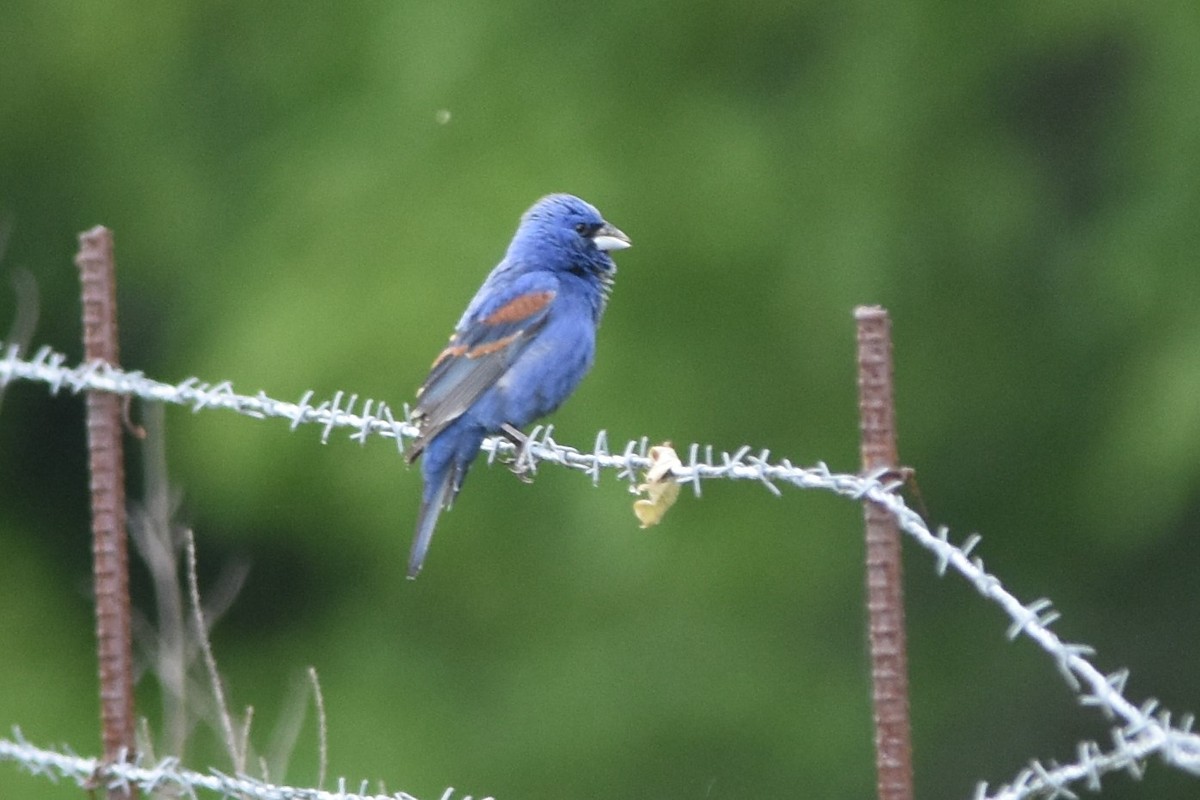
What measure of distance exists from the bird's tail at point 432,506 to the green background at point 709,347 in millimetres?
2479

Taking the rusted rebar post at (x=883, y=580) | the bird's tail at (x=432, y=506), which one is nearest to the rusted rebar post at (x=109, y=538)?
the bird's tail at (x=432, y=506)

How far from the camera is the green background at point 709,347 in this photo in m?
6.67

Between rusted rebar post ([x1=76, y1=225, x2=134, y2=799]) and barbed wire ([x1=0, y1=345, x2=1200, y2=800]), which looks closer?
barbed wire ([x1=0, y1=345, x2=1200, y2=800])

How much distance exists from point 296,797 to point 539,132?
4136 mm

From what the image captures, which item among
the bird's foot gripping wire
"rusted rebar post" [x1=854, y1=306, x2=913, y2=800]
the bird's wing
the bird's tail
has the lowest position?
"rusted rebar post" [x1=854, y1=306, x2=913, y2=800]

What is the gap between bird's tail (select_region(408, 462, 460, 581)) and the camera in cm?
393

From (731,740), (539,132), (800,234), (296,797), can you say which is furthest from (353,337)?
(296,797)

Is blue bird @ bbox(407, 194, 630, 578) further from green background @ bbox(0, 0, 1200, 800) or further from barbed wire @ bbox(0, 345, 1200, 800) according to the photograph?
green background @ bbox(0, 0, 1200, 800)

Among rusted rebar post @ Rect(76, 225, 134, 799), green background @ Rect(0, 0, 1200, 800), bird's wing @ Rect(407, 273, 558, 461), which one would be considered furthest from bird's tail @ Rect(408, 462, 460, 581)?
green background @ Rect(0, 0, 1200, 800)

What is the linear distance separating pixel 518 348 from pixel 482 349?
8cm

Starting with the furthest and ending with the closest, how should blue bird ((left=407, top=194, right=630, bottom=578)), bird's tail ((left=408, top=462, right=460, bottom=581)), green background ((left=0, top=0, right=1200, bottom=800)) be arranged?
1. green background ((left=0, top=0, right=1200, bottom=800))
2. blue bird ((left=407, top=194, right=630, bottom=578))
3. bird's tail ((left=408, top=462, right=460, bottom=581))

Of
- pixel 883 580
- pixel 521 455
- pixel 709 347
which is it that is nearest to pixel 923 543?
pixel 883 580

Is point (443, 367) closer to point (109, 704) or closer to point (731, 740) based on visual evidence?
point (109, 704)

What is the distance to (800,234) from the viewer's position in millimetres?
6727
